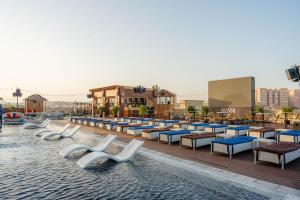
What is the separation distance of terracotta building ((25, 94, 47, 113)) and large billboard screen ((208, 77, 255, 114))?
86.7 ft

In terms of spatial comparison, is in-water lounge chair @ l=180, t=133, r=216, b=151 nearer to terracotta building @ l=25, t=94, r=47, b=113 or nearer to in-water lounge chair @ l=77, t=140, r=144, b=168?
in-water lounge chair @ l=77, t=140, r=144, b=168

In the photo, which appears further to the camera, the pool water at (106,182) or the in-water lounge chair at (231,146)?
the in-water lounge chair at (231,146)

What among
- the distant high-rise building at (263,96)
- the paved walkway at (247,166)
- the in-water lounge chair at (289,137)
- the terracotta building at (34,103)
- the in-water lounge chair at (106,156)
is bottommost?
the paved walkway at (247,166)

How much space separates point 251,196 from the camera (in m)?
4.92

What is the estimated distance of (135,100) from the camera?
115ft

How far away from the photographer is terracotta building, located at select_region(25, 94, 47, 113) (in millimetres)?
35256

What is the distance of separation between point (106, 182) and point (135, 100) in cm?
2923

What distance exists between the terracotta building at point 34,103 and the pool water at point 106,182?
3005 centimetres

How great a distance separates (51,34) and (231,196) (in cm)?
1932

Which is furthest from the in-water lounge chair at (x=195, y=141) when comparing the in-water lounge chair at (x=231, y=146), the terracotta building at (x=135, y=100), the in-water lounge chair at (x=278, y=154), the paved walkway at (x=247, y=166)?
the terracotta building at (x=135, y=100)

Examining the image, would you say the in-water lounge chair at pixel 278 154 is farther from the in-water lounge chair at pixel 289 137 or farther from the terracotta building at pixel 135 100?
the terracotta building at pixel 135 100

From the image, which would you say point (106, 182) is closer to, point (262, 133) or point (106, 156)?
point (106, 156)

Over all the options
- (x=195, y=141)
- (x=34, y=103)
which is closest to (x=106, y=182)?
(x=195, y=141)

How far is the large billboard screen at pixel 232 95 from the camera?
24.4 metres
